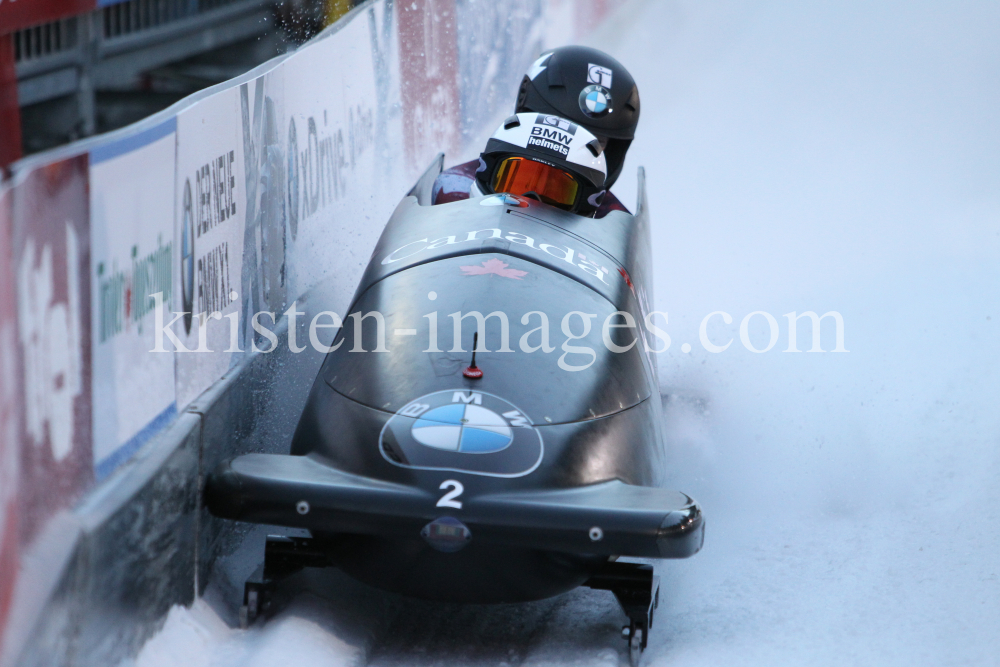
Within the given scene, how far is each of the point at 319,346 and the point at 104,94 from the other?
2.50 meters

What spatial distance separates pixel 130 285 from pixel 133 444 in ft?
1.12

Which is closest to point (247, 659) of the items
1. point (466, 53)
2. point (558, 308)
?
point (558, 308)

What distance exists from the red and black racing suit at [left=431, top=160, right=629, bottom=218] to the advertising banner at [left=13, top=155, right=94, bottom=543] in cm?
191

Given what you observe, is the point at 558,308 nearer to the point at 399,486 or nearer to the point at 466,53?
the point at 399,486

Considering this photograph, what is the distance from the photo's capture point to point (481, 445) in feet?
7.87

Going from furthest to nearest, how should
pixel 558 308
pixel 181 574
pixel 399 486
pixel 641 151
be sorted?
pixel 641 151 < pixel 558 308 < pixel 181 574 < pixel 399 486

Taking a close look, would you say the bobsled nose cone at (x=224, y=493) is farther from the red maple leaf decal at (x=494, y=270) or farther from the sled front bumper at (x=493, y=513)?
the red maple leaf decal at (x=494, y=270)

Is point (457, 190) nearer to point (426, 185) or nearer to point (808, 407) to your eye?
point (426, 185)

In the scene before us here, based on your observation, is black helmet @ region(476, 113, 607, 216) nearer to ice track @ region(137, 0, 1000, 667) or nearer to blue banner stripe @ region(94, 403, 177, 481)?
ice track @ region(137, 0, 1000, 667)

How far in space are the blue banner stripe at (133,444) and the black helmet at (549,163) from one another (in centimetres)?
154

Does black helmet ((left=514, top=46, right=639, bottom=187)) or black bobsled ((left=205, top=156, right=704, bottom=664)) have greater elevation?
black helmet ((left=514, top=46, right=639, bottom=187))

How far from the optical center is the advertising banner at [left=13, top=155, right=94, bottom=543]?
1832mm

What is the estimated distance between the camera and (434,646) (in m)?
2.69

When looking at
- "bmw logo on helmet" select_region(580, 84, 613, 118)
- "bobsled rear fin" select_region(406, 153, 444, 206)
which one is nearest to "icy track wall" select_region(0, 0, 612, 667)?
"bobsled rear fin" select_region(406, 153, 444, 206)
